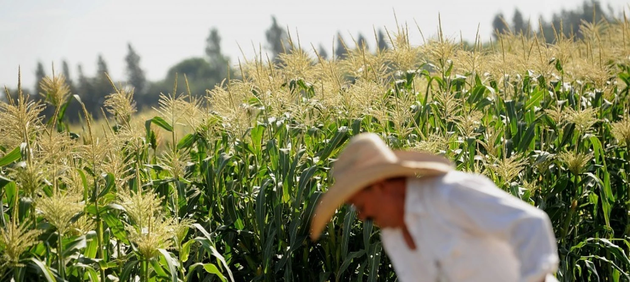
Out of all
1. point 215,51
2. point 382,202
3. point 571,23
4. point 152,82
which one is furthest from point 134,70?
point 382,202

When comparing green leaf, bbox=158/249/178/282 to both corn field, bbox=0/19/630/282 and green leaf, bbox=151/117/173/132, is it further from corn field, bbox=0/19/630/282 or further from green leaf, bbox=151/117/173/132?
green leaf, bbox=151/117/173/132

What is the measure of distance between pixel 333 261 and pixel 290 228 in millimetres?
377

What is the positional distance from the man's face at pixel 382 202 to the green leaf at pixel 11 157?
2246mm

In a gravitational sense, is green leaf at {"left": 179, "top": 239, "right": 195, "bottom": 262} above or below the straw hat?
below

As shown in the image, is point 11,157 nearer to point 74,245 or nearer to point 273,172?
point 74,245

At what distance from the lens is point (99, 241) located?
3930 millimetres

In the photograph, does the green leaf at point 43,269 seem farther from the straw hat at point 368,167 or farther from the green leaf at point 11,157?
the straw hat at point 368,167

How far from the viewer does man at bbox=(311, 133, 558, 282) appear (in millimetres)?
2172

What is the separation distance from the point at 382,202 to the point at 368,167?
0.47 ft

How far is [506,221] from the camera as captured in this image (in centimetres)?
217

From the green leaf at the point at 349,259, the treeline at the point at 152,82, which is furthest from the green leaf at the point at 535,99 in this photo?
the treeline at the point at 152,82

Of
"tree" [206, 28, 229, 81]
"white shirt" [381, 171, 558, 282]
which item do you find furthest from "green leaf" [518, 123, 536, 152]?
"tree" [206, 28, 229, 81]

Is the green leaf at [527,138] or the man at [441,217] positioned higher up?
the man at [441,217]

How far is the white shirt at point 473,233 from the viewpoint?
7.08 ft
